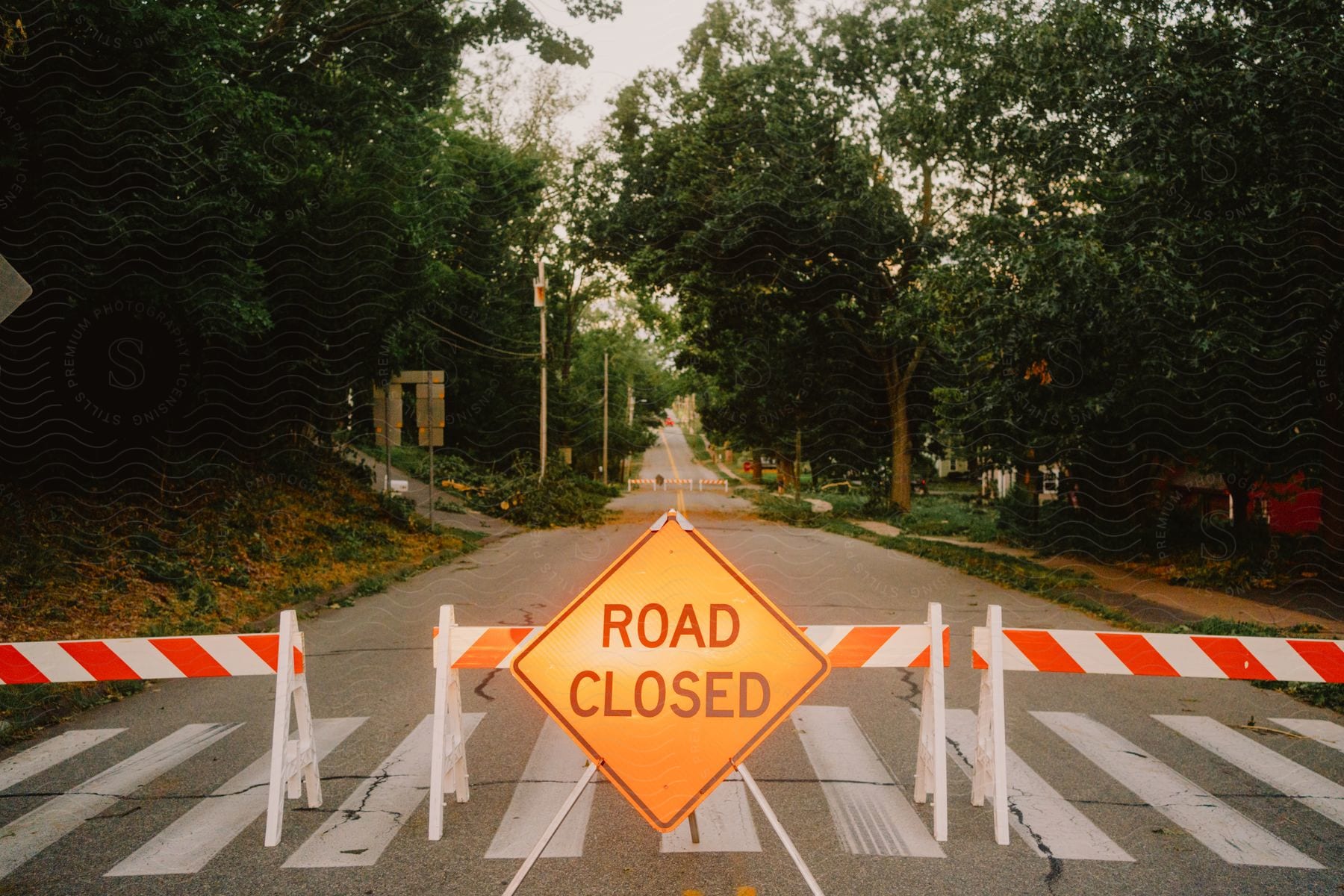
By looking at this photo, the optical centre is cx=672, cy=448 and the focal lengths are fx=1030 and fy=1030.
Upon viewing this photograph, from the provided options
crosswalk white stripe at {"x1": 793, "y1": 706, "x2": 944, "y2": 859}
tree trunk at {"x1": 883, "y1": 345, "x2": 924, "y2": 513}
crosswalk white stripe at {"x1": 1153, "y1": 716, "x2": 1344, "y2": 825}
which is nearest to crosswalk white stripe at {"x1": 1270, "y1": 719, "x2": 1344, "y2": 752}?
crosswalk white stripe at {"x1": 1153, "y1": 716, "x2": 1344, "y2": 825}

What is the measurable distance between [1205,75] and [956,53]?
20.3 ft

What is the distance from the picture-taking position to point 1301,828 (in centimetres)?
541

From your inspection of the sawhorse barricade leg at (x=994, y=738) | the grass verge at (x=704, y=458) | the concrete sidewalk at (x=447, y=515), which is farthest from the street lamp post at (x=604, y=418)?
the sawhorse barricade leg at (x=994, y=738)

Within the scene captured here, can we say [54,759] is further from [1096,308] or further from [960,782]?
[1096,308]

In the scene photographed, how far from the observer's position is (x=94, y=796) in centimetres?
594

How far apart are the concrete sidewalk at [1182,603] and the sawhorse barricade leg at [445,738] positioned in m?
9.84

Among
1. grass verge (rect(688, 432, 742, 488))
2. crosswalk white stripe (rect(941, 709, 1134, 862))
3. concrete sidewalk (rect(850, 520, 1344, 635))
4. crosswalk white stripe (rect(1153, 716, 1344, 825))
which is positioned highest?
crosswalk white stripe (rect(941, 709, 1134, 862))

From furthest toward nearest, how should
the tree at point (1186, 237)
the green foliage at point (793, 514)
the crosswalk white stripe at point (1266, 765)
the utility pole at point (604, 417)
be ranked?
the utility pole at point (604, 417) < the green foliage at point (793, 514) < the tree at point (1186, 237) < the crosswalk white stripe at point (1266, 765)

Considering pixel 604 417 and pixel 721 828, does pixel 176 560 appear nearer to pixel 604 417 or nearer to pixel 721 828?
pixel 721 828

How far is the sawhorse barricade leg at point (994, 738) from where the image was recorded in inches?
206

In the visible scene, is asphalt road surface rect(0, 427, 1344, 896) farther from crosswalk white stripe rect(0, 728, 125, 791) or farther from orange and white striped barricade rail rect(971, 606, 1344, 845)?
orange and white striped barricade rail rect(971, 606, 1344, 845)

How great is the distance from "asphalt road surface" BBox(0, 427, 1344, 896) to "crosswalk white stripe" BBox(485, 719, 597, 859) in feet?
0.07

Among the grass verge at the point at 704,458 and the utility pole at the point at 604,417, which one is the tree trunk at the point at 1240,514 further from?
the grass verge at the point at 704,458

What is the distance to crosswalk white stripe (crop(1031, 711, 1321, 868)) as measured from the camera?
5043 millimetres
